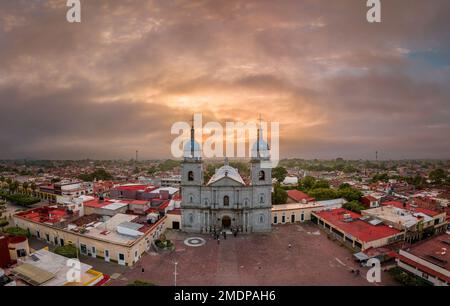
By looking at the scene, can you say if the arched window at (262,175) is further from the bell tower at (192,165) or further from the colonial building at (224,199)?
the bell tower at (192,165)

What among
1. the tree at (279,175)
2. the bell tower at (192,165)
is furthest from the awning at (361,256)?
the tree at (279,175)

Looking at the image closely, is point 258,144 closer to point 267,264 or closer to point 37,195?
point 267,264

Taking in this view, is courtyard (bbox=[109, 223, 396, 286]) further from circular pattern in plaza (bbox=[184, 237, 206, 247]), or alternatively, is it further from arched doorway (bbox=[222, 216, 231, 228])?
arched doorway (bbox=[222, 216, 231, 228])

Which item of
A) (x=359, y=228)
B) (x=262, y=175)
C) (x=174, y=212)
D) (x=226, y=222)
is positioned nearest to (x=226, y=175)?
(x=262, y=175)
